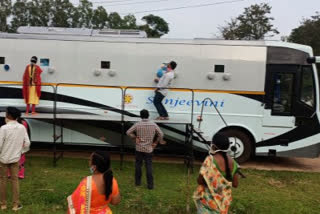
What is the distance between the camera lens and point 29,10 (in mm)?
36969

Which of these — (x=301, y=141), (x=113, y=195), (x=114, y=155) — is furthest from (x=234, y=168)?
(x=114, y=155)

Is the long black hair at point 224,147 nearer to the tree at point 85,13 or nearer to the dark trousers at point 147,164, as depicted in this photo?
the dark trousers at point 147,164

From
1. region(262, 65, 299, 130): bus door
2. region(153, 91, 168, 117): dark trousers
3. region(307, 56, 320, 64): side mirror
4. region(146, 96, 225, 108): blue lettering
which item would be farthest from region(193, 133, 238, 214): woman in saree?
A: region(307, 56, 320, 64): side mirror

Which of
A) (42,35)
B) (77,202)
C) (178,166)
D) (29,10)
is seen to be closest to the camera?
(77,202)

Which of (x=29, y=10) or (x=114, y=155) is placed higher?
(x=29, y=10)

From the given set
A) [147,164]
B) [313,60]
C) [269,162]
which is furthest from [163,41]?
[269,162]

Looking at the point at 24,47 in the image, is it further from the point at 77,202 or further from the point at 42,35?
the point at 77,202

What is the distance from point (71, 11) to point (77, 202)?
38736mm

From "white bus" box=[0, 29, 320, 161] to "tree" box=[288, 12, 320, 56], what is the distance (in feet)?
53.5

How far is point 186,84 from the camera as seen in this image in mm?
8297

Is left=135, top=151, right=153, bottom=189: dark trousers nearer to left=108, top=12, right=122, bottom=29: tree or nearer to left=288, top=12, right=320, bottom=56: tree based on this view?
left=288, top=12, right=320, bottom=56: tree

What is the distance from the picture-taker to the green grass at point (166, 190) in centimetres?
536

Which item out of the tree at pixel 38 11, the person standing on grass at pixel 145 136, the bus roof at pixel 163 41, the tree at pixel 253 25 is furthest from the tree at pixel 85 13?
the person standing on grass at pixel 145 136

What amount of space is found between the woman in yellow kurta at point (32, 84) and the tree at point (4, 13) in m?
31.6
